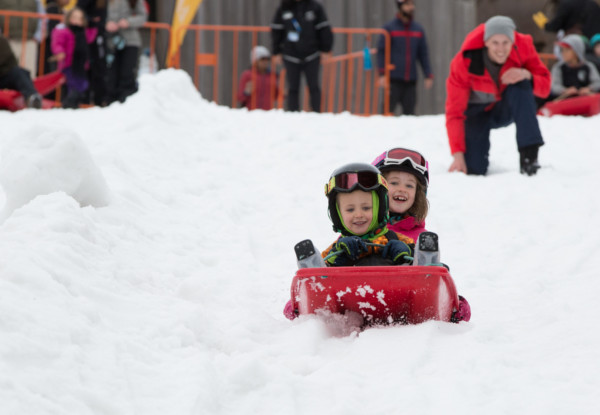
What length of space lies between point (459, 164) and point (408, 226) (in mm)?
2507

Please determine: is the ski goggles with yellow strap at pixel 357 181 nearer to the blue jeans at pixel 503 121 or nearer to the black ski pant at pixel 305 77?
the blue jeans at pixel 503 121

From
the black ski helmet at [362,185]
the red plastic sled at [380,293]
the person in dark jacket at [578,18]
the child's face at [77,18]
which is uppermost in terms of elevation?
the person in dark jacket at [578,18]

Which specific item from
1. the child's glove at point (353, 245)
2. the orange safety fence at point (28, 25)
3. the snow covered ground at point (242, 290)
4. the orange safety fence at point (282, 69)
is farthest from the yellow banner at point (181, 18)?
the child's glove at point (353, 245)

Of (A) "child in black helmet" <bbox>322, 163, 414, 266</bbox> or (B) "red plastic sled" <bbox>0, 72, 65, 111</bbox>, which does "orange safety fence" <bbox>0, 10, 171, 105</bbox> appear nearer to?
(B) "red plastic sled" <bbox>0, 72, 65, 111</bbox>

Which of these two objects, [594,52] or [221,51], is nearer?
[594,52]

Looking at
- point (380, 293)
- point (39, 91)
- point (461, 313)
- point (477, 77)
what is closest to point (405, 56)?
point (477, 77)

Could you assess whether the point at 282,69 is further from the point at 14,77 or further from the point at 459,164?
the point at 459,164

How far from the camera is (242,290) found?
322 centimetres

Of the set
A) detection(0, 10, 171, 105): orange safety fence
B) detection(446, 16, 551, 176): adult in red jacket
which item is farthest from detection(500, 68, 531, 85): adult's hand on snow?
detection(0, 10, 171, 105): orange safety fence

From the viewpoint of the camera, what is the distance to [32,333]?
2.06 m

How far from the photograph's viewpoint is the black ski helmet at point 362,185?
282cm

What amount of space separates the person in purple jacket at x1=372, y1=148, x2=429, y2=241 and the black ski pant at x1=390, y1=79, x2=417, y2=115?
579cm

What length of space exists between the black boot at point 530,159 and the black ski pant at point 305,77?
3.36 meters

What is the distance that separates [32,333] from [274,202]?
3092 mm
